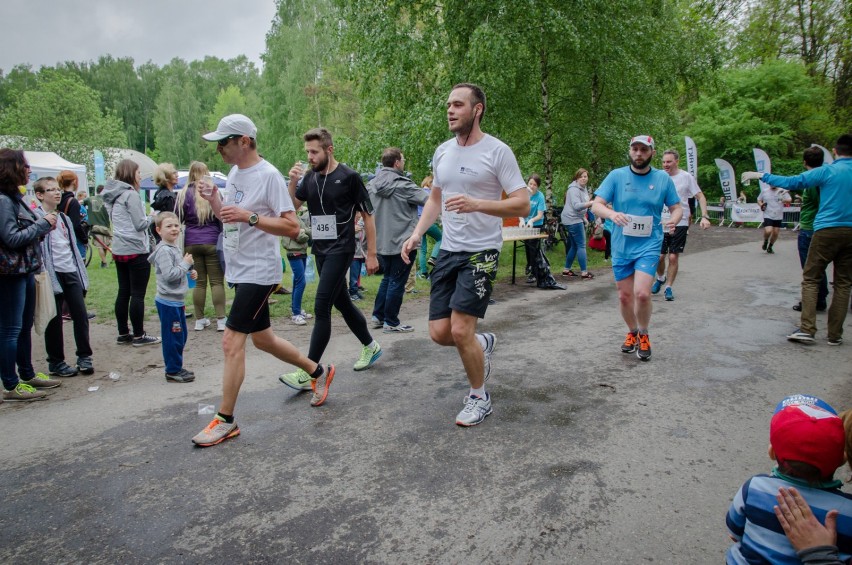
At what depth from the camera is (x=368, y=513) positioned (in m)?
2.81

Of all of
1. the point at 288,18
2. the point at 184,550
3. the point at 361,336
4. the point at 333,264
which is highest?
the point at 288,18

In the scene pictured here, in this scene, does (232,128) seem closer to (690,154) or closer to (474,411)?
(474,411)

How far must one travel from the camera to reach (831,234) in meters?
5.73

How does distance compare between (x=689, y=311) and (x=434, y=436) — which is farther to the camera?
(x=689, y=311)

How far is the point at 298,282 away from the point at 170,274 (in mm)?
2655

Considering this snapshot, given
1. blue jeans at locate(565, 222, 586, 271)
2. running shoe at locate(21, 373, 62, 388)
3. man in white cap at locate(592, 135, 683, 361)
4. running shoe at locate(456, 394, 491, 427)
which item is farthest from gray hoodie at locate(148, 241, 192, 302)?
blue jeans at locate(565, 222, 586, 271)

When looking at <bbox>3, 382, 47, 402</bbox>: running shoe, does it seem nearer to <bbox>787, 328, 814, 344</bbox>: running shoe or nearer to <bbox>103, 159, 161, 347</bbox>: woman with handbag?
<bbox>103, 159, 161, 347</bbox>: woman with handbag

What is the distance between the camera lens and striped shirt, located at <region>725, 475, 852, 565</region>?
1.70 meters

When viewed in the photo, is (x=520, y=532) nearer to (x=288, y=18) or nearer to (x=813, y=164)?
(x=813, y=164)

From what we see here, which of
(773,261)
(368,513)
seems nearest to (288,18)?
(773,261)

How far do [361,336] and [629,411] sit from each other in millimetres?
2522

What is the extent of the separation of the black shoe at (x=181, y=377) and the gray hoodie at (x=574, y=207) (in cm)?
756

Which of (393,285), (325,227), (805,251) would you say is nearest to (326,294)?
(325,227)

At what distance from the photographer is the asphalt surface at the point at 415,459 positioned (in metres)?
2.59
